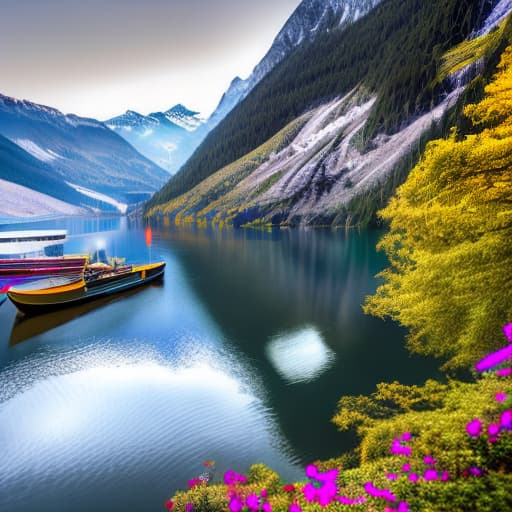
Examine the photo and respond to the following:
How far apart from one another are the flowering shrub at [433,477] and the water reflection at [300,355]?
14098mm

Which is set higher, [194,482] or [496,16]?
[496,16]

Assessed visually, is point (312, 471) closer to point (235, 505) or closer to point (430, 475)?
point (235, 505)

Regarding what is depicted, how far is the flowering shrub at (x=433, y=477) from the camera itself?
9.22 meters

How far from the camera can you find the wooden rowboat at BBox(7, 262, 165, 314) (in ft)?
151

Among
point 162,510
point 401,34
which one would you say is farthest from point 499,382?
point 401,34

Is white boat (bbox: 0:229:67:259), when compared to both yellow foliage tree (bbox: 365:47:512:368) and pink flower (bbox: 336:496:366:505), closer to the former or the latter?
yellow foliage tree (bbox: 365:47:512:368)

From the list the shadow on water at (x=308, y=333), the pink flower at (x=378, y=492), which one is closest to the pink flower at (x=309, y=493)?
the pink flower at (x=378, y=492)

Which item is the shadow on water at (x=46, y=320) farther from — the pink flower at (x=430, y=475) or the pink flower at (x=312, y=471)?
the pink flower at (x=430, y=475)

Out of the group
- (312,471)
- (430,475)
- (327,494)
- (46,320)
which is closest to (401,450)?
(430,475)

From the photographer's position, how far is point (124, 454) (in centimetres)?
2019

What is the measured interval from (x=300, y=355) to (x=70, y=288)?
33215mm

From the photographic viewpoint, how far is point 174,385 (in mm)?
28078

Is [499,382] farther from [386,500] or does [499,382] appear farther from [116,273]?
[116,273]

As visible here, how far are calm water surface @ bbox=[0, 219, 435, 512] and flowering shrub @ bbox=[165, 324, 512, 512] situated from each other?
5.74 metres
